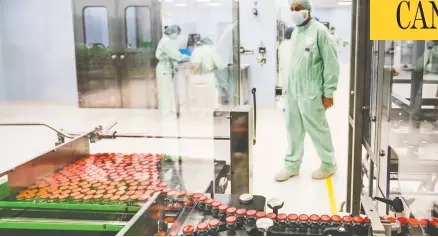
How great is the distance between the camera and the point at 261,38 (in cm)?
662

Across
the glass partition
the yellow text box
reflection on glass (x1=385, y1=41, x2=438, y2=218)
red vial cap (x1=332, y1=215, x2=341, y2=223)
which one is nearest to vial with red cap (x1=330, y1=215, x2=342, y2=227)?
red vial cap (x1=332, y1=215, x2=341, y2=223)

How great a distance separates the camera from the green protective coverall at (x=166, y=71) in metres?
6.32

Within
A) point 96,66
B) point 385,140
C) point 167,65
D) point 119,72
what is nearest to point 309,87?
point 385,140

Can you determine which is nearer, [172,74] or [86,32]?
[172,74]

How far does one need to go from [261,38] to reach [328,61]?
3252 mm

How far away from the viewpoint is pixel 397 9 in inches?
49.7

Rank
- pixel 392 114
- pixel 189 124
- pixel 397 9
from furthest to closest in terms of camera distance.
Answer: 1. pixel 189 124
2. pixel 392 114
3. pixel 397 9

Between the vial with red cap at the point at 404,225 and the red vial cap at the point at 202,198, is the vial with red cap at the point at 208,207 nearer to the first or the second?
the red vial cap at the point at 202,198

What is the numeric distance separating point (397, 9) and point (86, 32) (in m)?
6.72

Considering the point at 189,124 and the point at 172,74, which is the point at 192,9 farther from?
the point at 189,124

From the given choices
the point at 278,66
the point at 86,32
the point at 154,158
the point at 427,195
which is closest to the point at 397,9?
the point at 427,195

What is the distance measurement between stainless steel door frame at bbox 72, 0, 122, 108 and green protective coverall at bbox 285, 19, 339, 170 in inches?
170

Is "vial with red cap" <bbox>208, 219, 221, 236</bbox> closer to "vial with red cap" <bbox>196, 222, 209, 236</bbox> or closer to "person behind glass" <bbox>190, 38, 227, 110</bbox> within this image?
"vial with red cap" <bbox>196, 222, 209, 236</bbox>

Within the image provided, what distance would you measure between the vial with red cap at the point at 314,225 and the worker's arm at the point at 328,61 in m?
2.22
